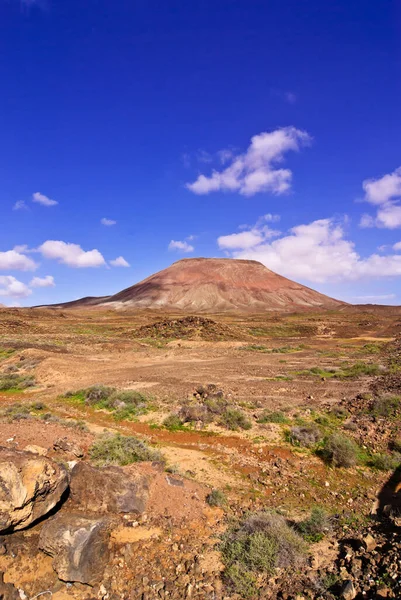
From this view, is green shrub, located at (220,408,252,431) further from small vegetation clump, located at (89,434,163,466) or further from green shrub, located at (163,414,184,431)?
small vegetation clump, located at (89,434,163,466)

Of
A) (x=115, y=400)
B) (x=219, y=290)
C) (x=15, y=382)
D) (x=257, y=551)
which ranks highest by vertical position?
(x=219, y=290)

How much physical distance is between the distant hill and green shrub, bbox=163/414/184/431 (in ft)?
329

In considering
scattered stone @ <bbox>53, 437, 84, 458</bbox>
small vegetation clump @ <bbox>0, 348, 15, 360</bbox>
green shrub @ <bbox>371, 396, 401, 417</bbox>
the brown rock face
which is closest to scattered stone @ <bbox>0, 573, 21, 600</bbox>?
scattered stone @ <bbox>53, 437, 84, 458</bbox>

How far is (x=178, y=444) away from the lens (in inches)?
437

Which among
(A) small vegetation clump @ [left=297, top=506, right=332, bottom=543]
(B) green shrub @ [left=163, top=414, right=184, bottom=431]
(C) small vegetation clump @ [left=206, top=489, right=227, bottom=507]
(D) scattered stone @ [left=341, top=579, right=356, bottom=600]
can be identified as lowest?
(B) green shrub @ [left=163, top=414, right=184, bottom=431]

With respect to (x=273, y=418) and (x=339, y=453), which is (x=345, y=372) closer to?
(x=273, y=418)

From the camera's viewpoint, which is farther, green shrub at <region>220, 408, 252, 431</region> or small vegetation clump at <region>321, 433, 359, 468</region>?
green shrub at <region>220, 408, 252, 431</region>

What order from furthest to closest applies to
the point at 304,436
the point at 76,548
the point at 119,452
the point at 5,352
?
the point at 5,352 → the point at 304,436 → the point at 119,452 → the point at 76,548

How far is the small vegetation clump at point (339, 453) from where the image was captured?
30.9ft

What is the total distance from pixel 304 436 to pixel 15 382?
16.7 m

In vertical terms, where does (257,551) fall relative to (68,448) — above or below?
below

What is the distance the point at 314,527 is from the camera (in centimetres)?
616

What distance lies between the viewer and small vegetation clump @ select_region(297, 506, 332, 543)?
6039 millimetres

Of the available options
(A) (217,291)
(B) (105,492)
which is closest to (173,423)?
(B) (105,492)
